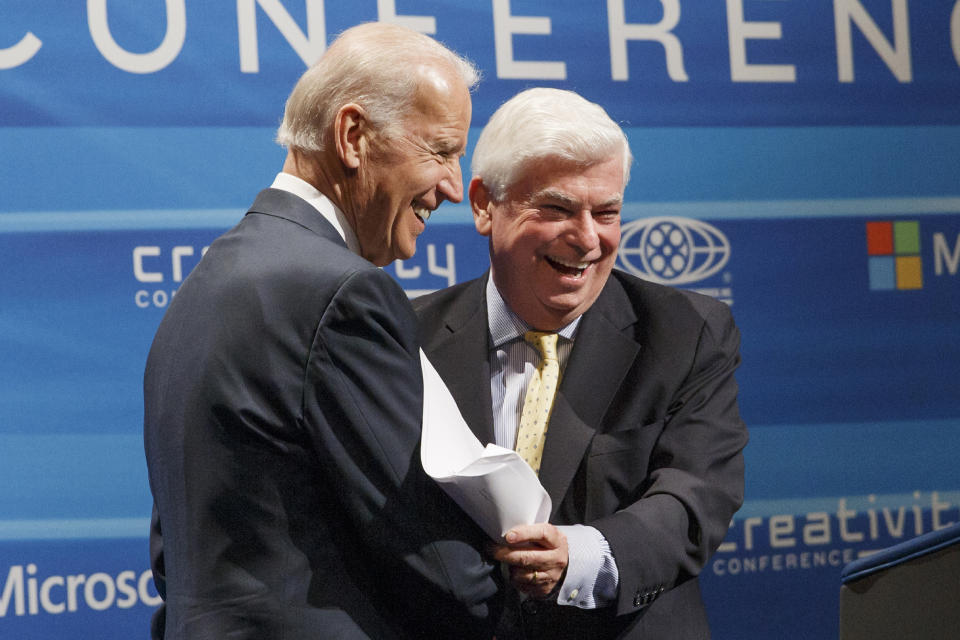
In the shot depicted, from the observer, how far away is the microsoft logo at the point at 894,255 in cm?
307

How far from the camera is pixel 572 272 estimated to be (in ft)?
6.71

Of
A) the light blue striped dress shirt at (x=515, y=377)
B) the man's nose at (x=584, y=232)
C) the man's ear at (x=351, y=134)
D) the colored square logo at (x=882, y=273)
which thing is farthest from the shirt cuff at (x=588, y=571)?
the colored square logo at (x=882, y=273)

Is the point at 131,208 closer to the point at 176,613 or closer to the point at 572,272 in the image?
the point at 572,272

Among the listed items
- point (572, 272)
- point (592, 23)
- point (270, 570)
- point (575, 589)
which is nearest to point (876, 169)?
point (592, 23)

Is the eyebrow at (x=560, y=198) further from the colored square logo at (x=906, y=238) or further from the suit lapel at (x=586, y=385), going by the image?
the colored square logo at (x=906, y=238)

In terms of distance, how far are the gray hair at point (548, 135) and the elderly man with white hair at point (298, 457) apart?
0.64 m

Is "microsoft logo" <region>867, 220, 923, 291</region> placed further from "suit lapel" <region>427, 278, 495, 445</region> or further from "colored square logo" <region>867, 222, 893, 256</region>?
"suit lapel" <region>427, 278, 495, 445</region>

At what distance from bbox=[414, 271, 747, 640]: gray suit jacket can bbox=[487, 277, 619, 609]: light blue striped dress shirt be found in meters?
0.03

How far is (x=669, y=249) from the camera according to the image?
116 inches

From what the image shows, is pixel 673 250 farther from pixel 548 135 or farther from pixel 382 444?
pixel 382 444

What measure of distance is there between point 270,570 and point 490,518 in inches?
12.5

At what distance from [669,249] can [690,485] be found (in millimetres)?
1222

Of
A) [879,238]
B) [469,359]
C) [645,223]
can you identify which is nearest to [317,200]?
[469,359]

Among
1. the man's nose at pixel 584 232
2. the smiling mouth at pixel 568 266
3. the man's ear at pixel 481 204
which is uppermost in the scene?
the man's ear at pixel 481 204
